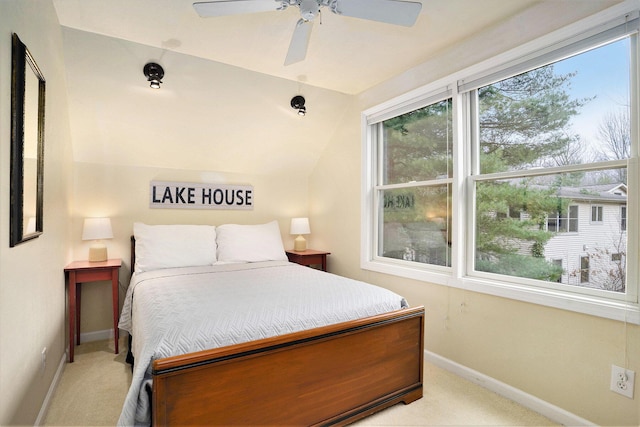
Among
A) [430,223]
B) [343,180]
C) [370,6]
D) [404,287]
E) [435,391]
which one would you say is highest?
[370,6]

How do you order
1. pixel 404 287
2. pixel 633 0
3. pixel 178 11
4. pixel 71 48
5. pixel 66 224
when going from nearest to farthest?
pixel 633 0 → pixel 178 11 → pixel 71 48 → pixel 66 224 → pixel 404 287

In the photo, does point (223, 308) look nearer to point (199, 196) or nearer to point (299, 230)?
point (199, 196)

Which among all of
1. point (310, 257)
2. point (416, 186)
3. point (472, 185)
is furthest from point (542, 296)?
point (310, 257)

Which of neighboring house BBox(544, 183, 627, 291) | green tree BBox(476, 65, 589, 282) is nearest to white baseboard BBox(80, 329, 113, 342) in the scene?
green tree BBox(476, 65, 589, 282)

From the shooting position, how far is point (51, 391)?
205 centimetres

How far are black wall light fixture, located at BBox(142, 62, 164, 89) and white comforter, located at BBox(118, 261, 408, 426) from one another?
146 centimetres

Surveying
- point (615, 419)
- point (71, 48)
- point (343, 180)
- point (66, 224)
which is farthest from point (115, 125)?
point (615, 419)

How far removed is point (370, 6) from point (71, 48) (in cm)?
211

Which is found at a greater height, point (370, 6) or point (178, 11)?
point (178, 11)

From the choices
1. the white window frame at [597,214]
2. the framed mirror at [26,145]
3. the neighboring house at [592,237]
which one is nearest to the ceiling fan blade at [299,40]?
the framed mirror at [26,145]

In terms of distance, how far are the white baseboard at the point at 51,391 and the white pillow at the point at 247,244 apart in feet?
4.49

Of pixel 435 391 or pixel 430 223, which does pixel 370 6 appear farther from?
pixel 435 391

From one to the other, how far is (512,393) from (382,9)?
7.69 feet

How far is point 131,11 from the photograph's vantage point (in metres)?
2.07
